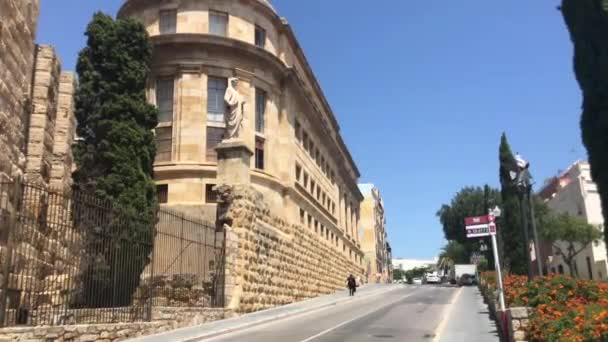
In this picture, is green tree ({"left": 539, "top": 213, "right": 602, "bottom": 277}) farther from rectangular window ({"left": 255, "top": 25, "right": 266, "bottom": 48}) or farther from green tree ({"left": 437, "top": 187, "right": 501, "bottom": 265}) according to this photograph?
rectangular window ({"left": 255, "top": 25, "right": 266, "bottom": 48})

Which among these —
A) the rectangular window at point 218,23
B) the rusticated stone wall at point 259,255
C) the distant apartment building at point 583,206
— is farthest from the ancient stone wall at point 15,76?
the distant apartment building at point 583,206

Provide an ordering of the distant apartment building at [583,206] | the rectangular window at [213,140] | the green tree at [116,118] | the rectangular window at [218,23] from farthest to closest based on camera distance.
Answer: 1. the distant apartment building at [583,206]
2. the rectangular window at [218,23]
3. the rectangular window at [213,140]
4. the green tree at [116,118]

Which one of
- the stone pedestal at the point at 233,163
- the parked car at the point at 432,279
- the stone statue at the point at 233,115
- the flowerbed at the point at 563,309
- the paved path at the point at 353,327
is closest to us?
the flowerbed at the point at 563,309

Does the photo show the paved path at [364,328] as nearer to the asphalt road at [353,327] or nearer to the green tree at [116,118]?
the asphalt road at [353,327]

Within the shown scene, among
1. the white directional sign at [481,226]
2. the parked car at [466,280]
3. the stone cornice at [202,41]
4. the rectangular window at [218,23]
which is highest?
the rectangular window at [218,23]

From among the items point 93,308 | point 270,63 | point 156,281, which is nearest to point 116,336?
A: point 93,308

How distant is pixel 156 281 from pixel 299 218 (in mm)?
18787

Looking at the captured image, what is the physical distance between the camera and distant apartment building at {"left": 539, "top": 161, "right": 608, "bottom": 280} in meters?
49.7

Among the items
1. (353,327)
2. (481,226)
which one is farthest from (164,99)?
(481,226)

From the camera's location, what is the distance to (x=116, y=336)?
504 inches

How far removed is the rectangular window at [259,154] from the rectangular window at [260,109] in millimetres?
708

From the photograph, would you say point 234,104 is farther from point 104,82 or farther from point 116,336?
point 116,336

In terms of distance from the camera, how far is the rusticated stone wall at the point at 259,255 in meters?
20.6

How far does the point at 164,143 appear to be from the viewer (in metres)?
30.2
